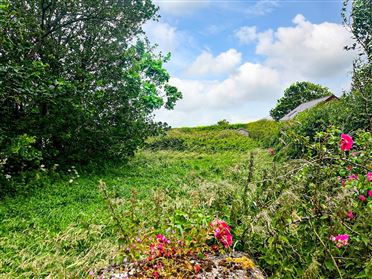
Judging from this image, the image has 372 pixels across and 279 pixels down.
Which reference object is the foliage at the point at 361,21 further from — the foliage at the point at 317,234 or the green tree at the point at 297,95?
the green tree at the point at 297,95

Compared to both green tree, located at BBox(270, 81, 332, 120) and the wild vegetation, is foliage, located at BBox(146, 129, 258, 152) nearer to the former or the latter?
the wild vegetation

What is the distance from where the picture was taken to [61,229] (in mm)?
5176

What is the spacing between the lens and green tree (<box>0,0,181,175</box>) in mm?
8695

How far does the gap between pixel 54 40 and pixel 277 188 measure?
902 centimetres

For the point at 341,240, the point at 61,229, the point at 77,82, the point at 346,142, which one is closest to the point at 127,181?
the point at 77,82

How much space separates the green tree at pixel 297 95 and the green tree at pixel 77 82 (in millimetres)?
41787

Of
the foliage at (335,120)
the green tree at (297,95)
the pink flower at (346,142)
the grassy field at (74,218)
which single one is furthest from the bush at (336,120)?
the green tree at (297,95)

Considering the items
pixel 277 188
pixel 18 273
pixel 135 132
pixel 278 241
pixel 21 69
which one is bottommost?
pixel 18 273

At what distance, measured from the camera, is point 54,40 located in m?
10.5

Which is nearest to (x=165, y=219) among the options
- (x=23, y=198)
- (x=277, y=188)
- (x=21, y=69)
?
(x=277, y=188)

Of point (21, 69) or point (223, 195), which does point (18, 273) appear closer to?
point (223, 195)

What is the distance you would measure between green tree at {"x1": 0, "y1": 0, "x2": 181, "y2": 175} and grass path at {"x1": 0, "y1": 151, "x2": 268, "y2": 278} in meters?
1.17

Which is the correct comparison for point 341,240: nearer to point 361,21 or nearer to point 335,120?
point 335,120

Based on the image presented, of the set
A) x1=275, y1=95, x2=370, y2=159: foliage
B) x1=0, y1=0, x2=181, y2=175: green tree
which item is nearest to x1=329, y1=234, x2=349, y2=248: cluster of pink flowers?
x1=275, y1=95, x2=370, y2=159: foliage
